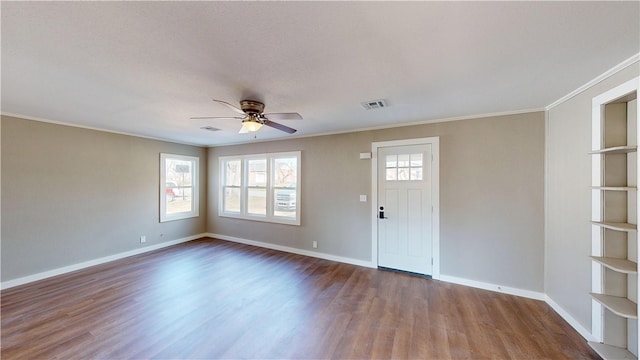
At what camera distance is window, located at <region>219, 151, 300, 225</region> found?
16.8 feet

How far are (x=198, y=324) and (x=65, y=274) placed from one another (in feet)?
10.0

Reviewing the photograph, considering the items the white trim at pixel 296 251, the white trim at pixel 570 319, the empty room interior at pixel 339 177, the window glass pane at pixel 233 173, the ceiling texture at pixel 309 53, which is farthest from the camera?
the window glass pane at pixel 233 173

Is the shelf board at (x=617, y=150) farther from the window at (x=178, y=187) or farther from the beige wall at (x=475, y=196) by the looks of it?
the window at (x=178, y=187)

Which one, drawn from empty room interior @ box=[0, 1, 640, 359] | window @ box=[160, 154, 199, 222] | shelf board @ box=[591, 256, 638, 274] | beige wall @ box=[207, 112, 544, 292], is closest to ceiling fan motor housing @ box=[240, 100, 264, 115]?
empty room interior @ box=[0, 1, 640, 359]

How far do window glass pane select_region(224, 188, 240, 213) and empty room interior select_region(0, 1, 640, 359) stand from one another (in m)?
1.25

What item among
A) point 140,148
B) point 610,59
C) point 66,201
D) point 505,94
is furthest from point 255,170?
point 610,59

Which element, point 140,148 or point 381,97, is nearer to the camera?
point 381,97

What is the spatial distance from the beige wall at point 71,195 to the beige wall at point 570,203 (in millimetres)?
6630

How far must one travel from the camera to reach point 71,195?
158 inches

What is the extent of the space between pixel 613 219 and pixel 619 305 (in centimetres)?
70

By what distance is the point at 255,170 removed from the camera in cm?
565

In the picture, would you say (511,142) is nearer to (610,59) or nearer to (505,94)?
(505,94)

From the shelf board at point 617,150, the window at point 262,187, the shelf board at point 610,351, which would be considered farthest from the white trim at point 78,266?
the shelf board at point 617,150

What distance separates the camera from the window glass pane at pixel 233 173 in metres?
5.90
